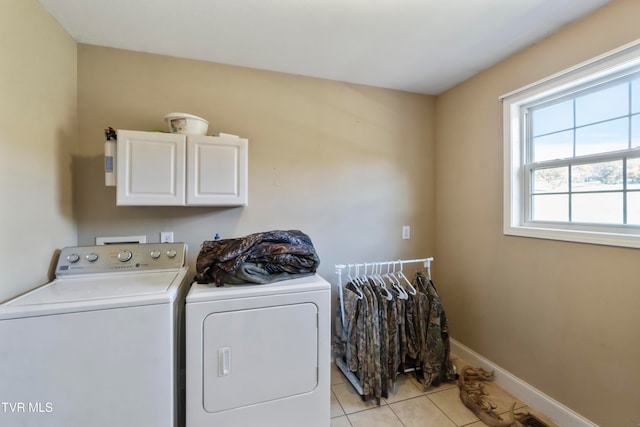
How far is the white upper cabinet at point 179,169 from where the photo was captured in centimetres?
161

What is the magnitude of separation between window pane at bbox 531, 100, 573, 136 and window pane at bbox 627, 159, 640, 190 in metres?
0.40

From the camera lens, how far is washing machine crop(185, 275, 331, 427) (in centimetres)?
130

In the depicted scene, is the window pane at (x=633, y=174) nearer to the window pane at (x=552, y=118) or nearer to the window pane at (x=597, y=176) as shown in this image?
the window pane at (x=597, y=176)

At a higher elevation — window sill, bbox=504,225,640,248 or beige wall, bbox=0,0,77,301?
beige wall, bbox=0,0,77,301

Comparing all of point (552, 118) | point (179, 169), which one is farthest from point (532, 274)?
point (179, 169)

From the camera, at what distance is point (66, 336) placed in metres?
1.10

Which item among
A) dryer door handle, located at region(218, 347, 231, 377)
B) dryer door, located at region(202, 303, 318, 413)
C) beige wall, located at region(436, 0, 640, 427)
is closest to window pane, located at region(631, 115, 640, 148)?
beige wall, located at region(436, 0, 640, 427)

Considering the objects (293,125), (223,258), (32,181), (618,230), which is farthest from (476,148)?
(32,181)

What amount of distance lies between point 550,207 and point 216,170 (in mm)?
2289

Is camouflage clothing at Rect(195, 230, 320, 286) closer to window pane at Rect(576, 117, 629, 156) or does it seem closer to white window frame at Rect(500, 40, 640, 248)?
white window frame at Rect(500, 40, 640, 248)

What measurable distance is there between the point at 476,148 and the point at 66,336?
9.23 ft

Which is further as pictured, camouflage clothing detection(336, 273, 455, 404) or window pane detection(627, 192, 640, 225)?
camouflage clothing detection(336, 273, 455, 404)

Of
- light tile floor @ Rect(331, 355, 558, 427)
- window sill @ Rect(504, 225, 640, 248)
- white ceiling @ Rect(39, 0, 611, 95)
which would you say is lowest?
light tile floor @ Rect(331, 355, 558, 427)

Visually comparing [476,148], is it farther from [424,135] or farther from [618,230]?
[618,230]
